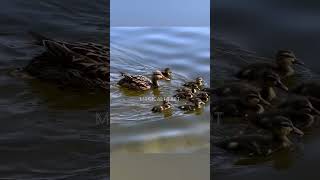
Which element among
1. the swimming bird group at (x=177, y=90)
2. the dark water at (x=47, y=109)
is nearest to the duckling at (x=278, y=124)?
the swimming bird group at (x=177, y=90)

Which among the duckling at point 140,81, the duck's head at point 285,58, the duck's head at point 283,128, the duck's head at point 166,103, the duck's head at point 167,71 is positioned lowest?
the duck's head at point 283,128

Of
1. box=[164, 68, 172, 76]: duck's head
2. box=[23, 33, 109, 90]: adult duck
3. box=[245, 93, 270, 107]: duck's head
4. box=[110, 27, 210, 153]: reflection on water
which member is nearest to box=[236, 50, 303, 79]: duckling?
box=[245, 93, 270, 107]: duck's head

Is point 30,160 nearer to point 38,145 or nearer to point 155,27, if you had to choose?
point 38,145

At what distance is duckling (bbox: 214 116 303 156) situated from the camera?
8.02 ft

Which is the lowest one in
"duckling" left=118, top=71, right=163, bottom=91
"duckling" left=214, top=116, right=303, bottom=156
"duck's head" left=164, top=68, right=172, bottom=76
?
"duckling" left=214, top=116, right=303, bottom=156

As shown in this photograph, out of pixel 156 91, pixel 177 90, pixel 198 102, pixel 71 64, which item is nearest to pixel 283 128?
pixel 198 102

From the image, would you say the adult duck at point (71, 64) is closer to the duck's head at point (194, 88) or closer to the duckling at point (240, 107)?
the duck's head at point (194, 88)

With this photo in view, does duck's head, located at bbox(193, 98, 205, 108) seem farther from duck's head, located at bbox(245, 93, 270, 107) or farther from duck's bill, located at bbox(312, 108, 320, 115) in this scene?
duck's bill, located at bbox(312, 108, 320, 115)

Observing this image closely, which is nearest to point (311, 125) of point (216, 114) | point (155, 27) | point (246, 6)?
point (216, 114)

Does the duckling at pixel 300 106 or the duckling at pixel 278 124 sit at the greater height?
the duckling at pixel 300 106

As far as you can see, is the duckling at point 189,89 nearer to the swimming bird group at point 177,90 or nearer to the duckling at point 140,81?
the swimming bird group at point 177,90

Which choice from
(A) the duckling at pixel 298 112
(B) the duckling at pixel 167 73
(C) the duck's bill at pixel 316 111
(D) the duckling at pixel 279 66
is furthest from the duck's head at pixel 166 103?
(C) the duck's bill at pixel 316 111

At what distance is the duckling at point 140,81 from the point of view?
2.45 m

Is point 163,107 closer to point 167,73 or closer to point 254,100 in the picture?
point 167,73
